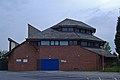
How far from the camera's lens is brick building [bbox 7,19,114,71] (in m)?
60.6

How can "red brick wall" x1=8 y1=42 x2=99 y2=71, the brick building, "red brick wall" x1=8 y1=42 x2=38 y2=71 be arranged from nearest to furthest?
"red brick wall" x1=8 y1=42 x2=99 y2=71, the brick building, "red brick wall" x1=8 y1=42 x2=38 y2=71

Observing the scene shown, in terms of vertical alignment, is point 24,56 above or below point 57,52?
below

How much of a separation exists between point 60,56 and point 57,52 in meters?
0.97

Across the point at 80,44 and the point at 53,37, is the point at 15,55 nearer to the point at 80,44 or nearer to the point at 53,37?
the point at 53,37

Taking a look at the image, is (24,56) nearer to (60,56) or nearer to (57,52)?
(57,52)

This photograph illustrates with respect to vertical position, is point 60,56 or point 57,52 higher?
point 57,52

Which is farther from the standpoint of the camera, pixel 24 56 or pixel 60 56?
pixel 24 56

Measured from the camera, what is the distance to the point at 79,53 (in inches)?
2393

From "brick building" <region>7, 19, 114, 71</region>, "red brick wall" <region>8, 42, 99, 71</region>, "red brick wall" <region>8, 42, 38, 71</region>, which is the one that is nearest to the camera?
"red brick wall" <region>8, 42, 99, 71</region>

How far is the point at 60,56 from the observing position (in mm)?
61406

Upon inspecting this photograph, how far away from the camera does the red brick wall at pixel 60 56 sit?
198 ft

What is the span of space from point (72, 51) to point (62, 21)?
11.7 meters

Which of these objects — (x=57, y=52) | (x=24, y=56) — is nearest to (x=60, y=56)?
(x=57, y=52)

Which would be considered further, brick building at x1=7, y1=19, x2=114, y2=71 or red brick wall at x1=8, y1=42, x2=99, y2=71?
brick building at x1=7, y1=19, x2=114, y2=71
